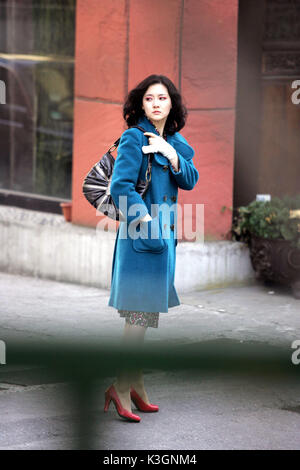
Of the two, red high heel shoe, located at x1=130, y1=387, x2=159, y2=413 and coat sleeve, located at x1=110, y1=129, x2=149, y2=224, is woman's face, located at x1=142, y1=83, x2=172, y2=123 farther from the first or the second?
red high heel shoe, located at x1=130, y1=387, x2=159, y2=413

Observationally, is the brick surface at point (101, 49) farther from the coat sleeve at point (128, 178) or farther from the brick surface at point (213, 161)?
the coat sleeve at point (128, 178)

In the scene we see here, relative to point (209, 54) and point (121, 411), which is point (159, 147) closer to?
point (121, 411)

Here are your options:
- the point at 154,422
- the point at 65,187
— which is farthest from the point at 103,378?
the point at 65,187

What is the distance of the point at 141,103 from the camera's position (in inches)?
115

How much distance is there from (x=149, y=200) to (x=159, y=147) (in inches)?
8.7

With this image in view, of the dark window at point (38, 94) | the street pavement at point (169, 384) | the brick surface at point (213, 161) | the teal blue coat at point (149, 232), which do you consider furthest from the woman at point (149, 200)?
the dark window at point (38, 94)

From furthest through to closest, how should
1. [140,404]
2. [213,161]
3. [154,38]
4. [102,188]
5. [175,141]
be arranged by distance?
[213,161], [154,38], [140,404], [175,141], [102,188]

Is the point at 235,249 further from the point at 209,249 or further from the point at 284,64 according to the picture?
the point at 284,64

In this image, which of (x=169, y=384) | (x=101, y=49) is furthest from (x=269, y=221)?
(x=169, y=384)

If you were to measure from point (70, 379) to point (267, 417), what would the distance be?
2653 millimetres

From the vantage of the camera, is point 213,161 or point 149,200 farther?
point 213,161

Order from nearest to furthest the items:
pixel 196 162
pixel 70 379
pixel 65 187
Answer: pixel 70 379 < pixel 196 162 < pixel 65 187

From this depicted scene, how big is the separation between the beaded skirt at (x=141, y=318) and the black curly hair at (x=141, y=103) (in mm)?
694

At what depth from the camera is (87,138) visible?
595cm
